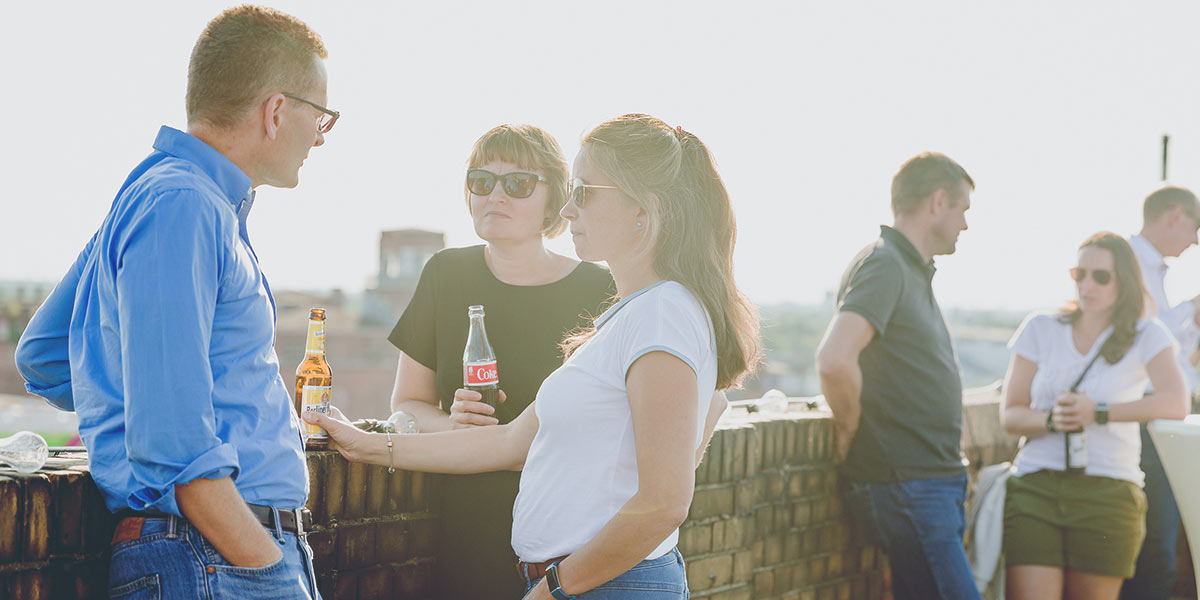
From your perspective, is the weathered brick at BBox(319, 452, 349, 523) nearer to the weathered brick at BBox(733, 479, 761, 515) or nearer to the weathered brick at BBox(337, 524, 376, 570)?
the weathered brick at BBox(337, 524, 376, 570)

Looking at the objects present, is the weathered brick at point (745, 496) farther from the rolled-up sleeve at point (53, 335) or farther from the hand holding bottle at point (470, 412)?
the rolled-up sleeve at point (53, 335)

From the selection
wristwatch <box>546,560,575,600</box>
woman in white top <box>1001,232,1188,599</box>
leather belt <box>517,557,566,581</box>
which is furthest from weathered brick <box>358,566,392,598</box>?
woman in white top <box>1001,232,1188,599</box>

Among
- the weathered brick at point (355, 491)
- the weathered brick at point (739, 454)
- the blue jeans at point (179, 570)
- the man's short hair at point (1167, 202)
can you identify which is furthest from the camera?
the man's short hair at point (1167, 202)

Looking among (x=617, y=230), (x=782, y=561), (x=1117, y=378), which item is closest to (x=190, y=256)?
(x=617, y=230)

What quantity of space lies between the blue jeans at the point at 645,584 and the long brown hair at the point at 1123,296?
315cm

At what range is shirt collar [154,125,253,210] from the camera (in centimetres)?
177

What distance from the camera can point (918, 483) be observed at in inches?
152

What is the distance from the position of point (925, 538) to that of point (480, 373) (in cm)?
200

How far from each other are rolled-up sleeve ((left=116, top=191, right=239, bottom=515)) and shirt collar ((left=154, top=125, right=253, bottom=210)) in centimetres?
16

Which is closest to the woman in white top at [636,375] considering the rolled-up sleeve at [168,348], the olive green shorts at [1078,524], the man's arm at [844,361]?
the rolled-up sleeve at [168,348]

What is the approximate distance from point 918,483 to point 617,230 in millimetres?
2219

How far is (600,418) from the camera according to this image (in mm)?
1973

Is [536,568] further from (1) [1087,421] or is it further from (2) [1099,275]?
(2) [1099,275]

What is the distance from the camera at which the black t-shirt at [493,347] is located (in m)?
2.67
